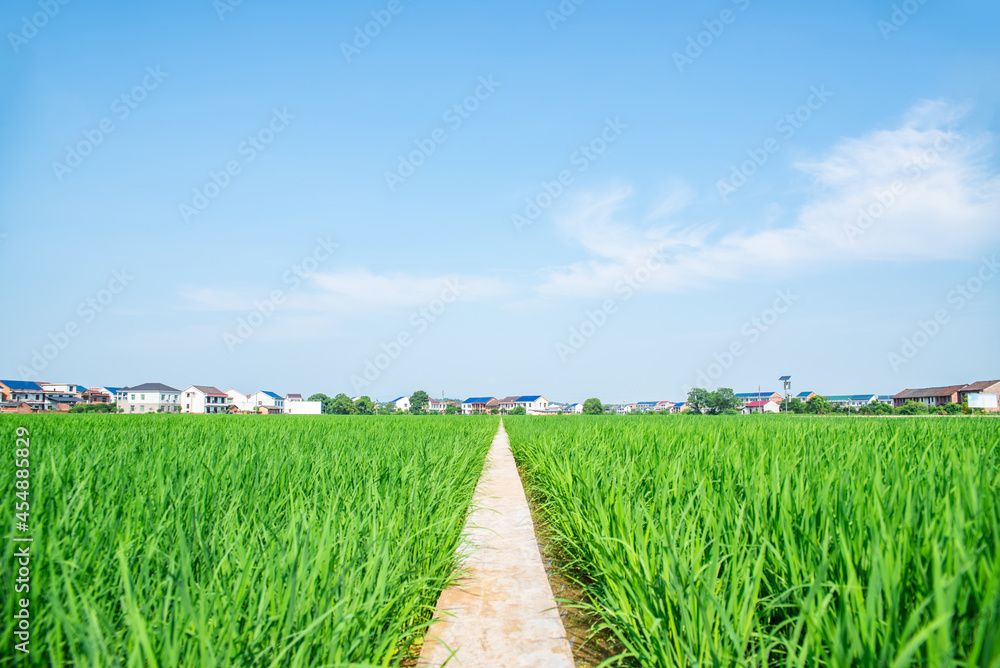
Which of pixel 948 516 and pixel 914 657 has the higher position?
pixel 948 516

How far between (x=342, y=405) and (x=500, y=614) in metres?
86.9

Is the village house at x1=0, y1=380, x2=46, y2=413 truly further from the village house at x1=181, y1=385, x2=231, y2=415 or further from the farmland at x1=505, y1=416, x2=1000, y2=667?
the farmland at x1=505, y1=416, x2=1000, y2=667

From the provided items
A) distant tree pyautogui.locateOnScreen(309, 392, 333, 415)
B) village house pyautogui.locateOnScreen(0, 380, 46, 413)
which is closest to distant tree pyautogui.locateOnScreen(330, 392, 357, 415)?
distant tree pyautogui.locateOnScreen(309, 392, 333, 415)

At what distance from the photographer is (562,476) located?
14.9ft

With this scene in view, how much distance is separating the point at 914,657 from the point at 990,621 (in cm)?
50

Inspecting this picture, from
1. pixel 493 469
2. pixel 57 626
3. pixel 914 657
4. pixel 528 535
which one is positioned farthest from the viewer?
pixel 493 469

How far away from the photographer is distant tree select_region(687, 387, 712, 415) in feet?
256

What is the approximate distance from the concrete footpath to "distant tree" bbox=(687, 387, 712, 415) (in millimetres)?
80177

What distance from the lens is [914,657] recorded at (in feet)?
4.87

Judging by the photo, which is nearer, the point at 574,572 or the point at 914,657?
the point at 914,657

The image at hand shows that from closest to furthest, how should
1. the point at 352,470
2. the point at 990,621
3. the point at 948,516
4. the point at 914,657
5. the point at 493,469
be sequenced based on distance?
the point at 990,621 → the point at 914,657 → the point at 948,516 → the point at 352,470 → the point at 493,469

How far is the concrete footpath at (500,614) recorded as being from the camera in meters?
2.22

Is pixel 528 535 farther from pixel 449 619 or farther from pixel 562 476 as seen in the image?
pixel 449 619

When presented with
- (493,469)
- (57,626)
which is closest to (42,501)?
(57,626)
